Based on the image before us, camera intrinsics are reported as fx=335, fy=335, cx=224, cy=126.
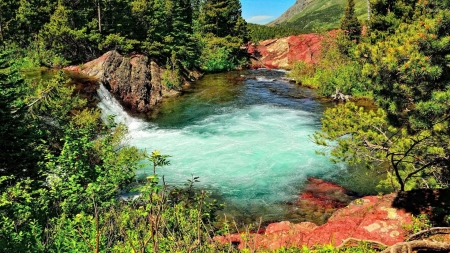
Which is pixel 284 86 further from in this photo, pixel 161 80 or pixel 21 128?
pixel 21 128

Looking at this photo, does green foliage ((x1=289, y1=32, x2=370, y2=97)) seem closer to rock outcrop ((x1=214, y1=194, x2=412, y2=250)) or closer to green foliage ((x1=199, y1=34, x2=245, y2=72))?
green foliage ((x1=199, y1=34, x2=245, y2=72))

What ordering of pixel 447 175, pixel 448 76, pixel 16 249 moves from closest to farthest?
pixel 16 249 < pixel 448 76 < pixel 447 175

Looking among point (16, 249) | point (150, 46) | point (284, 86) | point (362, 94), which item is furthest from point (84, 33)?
point (16, 249)

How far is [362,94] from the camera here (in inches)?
1072

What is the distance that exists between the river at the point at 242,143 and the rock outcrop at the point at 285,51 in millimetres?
19315

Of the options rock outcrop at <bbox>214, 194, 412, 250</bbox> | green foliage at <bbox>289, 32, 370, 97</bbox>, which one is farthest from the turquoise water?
rock outcrop at <bbox>214, 194, 412, 250</bbox>

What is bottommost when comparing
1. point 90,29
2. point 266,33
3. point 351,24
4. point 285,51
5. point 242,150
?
point 242,150

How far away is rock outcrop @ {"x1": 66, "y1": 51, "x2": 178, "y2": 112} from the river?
1.41 meters

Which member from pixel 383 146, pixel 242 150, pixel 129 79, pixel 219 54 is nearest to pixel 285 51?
pixel 219 54

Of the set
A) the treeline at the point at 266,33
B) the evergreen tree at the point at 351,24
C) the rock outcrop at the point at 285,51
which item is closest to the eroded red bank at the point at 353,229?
the evergreen tree at the point at 351,24

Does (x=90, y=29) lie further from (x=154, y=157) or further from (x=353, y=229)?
(x=353, y=229)

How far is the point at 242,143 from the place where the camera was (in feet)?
61.8

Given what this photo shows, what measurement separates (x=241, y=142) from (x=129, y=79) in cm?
1222

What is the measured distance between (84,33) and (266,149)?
20890 millimetres
